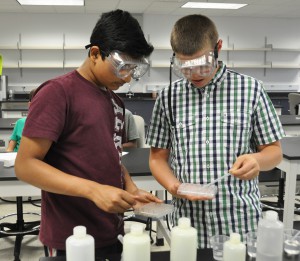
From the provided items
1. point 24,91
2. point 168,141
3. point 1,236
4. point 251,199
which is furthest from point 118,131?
point 24,91

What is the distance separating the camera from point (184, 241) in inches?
37.8

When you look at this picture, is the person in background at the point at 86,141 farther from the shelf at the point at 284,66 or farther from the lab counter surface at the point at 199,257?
the shelf at the point at 284,66

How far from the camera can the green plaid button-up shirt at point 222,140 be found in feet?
4.15

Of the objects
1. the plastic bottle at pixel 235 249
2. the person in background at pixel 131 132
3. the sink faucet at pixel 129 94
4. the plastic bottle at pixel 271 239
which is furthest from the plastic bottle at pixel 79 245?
the sink faucet at pixel 129 94

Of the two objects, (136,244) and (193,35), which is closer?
(136,244)

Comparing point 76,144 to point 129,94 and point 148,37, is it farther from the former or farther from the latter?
point 148,37

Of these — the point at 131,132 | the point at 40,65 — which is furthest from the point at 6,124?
the point at 40,65

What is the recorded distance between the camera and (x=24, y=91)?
802 centimetres

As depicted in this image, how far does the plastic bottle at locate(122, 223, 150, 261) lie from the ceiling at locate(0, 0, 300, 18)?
5.93 m

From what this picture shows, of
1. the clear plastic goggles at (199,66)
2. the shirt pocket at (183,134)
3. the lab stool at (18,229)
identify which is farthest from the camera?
the lab stool at (18,229)

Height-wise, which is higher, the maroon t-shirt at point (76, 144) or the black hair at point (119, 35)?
the black hair at point (119, 35)

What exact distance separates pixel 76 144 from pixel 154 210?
1.05ft

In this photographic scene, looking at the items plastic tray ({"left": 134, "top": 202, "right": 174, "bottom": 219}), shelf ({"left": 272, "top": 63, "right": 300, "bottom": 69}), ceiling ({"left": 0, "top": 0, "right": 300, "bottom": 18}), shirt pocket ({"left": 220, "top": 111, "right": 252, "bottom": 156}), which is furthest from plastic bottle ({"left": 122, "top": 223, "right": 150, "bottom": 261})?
shelf ({"left": 272, "top": 63, "right": 300, "bottom": 69})

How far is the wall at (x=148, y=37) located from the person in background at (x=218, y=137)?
685cm
